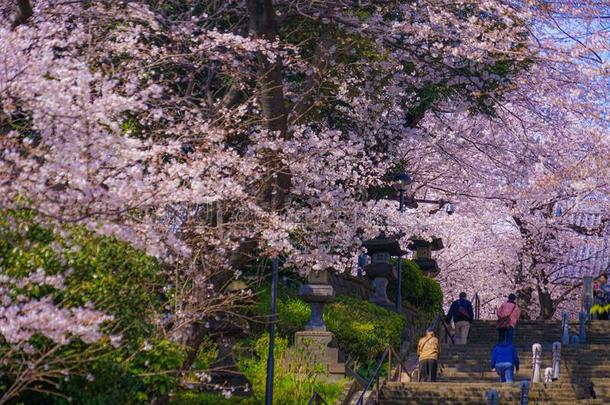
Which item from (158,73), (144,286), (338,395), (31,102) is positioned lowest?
(338,395)

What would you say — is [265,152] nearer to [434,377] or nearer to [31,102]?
[31,102]

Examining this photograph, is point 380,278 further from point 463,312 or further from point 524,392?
point 524,392

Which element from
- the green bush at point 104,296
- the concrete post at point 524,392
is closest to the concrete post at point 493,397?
the concrete post at point 524,392

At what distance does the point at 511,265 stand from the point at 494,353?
858 inches

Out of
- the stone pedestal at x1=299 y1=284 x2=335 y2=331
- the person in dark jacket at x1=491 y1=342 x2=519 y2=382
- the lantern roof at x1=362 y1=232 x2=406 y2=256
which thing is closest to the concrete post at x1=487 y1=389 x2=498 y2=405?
the person in dark jacket at x1=491 y1=342 x2=519 y2=382

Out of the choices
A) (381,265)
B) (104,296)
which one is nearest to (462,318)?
(381,265)

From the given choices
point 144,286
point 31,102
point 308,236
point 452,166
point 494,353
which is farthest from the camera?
point 452,166

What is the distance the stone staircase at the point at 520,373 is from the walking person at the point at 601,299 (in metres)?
1.49

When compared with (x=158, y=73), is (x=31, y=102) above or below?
below

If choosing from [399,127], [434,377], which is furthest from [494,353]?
[399,127]

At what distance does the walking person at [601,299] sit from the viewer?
3472 centimetres

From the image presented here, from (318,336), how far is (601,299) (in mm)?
16562

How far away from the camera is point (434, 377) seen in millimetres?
23406

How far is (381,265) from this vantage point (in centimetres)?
3105
